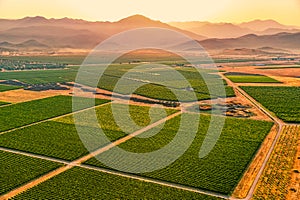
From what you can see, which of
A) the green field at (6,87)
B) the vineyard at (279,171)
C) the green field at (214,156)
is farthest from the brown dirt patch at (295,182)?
the green field at (6,87)

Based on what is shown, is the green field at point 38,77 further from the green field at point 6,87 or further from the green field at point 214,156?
the green field at point 214,156

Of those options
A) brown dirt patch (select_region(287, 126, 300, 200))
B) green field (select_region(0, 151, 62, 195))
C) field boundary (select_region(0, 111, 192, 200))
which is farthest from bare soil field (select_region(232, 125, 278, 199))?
green field (select_region(0, 151, 62, 195))

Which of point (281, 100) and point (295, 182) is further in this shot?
point (281, 100)

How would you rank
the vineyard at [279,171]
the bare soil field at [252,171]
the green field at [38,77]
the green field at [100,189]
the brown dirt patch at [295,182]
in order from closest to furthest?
1. the green field at [100,189]
2. the brown dirt patch at [295,182]
3. the vineyard at [279,171]
4. the bare soil field at [252,171]
5. the green field at [38,77]

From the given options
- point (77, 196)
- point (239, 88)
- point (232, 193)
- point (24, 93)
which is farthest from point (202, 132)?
point (24, 93)

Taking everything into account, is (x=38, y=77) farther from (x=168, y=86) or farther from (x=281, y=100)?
(x=281, y=100)

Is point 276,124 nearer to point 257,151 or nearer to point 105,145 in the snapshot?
point 257,151

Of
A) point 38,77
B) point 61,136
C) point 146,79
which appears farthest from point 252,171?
point 38,77

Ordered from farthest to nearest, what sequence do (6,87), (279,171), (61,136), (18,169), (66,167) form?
1. (6,87)
2. (61,136)
3. (66,167)
4. (18,169)
5. (279,171)
